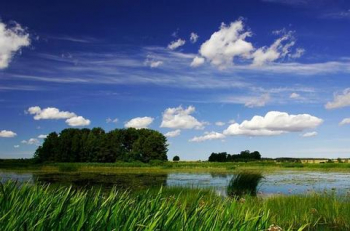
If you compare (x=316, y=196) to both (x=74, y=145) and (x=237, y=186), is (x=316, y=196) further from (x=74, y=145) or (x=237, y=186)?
(x=74, y=145)

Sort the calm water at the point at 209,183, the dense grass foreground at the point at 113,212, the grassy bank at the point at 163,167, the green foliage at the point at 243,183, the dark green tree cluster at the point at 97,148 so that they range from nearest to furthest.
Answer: the dense grass foreground at the point at 113,212
the green foliage at the point at 243,183
the calm water at the point at 209,183
the grassy bank at the point at 163,167
the dark green tree cluster at the point at 97,148

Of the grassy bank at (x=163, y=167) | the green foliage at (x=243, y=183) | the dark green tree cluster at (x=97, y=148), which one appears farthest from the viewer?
the dark green tree cluster at (x=97, y=148)

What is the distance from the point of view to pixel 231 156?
7919 cm

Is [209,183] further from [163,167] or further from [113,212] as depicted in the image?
[163,167]

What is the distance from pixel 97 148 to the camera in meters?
70.9

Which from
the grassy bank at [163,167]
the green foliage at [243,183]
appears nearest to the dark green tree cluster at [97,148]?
the grassy bank at [163,167]

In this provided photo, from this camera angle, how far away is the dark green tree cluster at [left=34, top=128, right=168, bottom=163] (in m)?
71.1

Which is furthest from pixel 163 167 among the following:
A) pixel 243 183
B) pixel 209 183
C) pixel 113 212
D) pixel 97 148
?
pixel 113 212

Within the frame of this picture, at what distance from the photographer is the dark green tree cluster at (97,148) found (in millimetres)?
71125

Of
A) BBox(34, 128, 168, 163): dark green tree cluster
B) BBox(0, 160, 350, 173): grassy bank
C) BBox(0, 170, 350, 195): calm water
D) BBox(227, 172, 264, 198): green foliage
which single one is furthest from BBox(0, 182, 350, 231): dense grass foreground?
BBox(34, 128, 168, 163): dark green tree cluster

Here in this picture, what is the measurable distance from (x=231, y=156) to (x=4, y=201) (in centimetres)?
7649

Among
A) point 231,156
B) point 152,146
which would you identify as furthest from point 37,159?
point 231,156

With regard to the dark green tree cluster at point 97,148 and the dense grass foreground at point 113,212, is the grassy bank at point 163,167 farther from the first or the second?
the dense grass foreground at point 113,212

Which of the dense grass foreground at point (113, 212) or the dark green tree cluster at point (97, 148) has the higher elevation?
the dark green tree cluster at point (97, 148)
